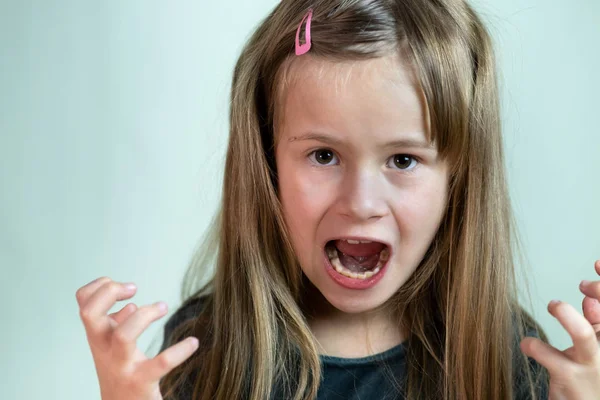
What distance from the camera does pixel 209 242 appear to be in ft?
4.47

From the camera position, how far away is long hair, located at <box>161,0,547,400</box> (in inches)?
42.0

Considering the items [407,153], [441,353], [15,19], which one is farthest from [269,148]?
[15,19]

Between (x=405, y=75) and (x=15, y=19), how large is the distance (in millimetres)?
826

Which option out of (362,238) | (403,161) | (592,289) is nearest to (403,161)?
(403,161)

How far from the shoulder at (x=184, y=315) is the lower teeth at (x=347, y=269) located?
0.29 meters

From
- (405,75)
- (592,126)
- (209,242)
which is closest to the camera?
(405,75)

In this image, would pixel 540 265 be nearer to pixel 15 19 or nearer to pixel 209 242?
pixel 209 242

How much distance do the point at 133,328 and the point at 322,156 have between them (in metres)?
0.30

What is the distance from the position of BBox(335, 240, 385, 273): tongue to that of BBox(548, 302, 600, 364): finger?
0.24 meters

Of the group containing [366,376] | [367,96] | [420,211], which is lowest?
[366,376]

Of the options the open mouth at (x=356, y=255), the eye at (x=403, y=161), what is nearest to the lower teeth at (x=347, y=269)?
the open mouth at (x=356, y=255)

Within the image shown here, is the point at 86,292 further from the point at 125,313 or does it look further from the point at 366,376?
the point at 366,376

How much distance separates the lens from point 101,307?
3.24 ft

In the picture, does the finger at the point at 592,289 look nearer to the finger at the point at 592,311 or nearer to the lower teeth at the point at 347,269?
the finger at the point at 592,311
